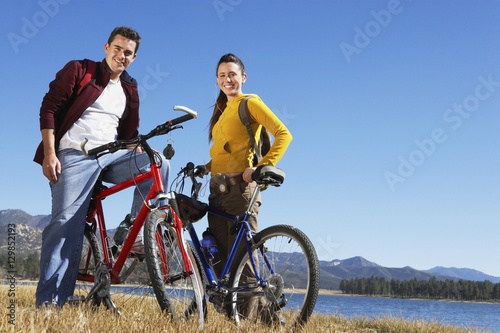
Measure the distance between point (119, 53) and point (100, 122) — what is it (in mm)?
715

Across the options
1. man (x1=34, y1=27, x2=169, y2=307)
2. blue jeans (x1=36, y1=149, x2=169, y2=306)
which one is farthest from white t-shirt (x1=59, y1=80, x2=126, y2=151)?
blue jeans (x1=36, y1=149, x2=169, y2=306)

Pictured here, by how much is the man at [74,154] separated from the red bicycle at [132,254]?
20cm

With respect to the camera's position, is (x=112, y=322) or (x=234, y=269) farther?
(x=234, y=269)

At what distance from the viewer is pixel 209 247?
4934 mm

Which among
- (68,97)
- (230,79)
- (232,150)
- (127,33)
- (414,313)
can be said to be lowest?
(414,313)

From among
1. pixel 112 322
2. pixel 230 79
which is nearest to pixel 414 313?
pixel 230 79

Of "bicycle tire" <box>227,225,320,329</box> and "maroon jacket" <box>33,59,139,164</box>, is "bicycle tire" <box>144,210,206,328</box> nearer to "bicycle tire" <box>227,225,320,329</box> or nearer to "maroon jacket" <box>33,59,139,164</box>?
"bicycle tire" <box>227,225,320,329</box>

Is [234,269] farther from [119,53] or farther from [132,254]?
[119,53]

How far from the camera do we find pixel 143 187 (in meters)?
4.95

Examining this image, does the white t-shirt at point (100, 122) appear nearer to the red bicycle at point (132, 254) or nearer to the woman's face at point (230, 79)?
the red bicycle at point (132, 254)

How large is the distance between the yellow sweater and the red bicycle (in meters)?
0.64

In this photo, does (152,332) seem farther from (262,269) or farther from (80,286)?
(80,286)

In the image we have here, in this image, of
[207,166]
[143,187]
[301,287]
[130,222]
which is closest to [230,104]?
[207,166]

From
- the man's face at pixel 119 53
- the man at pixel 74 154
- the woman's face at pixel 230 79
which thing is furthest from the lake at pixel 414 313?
the man's face at pixel 119 53
